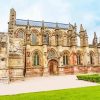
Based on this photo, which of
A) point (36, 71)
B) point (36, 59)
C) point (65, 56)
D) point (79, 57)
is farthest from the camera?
point (79, 57)

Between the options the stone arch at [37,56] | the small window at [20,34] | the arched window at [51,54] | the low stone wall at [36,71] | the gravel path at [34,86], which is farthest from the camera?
the small window at [20,34]

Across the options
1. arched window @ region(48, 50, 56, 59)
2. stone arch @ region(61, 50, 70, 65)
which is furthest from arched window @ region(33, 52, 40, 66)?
stone arch @ region(61, 50, 70, 65)

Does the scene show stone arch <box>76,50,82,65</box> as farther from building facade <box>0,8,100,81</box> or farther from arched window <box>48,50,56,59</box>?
arched window <box>48,50,56,59</box>

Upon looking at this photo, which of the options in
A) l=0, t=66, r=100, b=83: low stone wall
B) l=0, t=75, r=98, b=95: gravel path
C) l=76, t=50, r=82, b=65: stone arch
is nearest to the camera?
l=0, t=75, r=98, b=95: gravel path

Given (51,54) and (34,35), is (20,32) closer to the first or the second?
(34,35)

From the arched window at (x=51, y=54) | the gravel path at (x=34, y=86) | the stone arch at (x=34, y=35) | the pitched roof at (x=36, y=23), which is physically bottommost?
the gravel path at (x=34, y=86)

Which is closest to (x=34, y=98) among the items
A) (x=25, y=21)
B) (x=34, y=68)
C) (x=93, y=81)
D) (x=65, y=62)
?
(x=93, y=81)

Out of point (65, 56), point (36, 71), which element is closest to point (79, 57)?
point (65, 56)

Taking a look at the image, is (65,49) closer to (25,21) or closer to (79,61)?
(79,61)

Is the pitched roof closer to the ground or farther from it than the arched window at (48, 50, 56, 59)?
farther from it

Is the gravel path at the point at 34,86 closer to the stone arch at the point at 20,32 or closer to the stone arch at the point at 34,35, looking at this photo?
the stone arch at the point at 20,32

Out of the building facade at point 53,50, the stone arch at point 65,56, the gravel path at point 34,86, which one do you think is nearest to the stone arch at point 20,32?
the building facade at point 53,50

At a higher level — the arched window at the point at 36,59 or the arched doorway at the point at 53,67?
the arched window at the point at 36,59

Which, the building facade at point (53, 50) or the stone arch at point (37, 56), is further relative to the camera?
the stone arch at point (37, 56)
